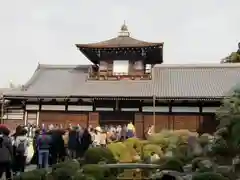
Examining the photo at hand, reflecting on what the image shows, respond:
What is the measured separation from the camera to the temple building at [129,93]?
1211 inches

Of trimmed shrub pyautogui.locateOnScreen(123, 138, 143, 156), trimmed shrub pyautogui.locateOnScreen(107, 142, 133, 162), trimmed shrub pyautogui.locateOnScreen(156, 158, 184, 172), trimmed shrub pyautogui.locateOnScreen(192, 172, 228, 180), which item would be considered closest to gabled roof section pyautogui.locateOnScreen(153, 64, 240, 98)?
trimmed shrub pyautogui.locateOnScreen(123, 138, 143, 156)

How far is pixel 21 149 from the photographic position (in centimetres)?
1384

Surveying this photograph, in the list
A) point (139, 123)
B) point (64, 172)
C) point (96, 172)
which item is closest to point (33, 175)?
point (64, 172)

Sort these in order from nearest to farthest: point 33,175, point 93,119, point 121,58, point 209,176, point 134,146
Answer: point 209,176 → point 33,175 → point 134,146 → point 93,119 → point 121,58

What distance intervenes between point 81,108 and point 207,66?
1064 centimetres

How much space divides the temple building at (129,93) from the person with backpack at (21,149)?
54.7 ft

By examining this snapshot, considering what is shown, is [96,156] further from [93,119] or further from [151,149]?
[93,119]

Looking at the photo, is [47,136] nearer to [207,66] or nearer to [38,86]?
[38,86]

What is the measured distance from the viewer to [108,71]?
1372 inches

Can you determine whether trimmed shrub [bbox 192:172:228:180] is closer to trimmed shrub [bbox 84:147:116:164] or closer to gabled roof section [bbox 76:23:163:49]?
trimmed shrub [bbox 84:147:116:164]

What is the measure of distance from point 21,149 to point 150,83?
66.3 ft

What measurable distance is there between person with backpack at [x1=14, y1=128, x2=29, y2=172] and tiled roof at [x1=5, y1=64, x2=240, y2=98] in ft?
54.9

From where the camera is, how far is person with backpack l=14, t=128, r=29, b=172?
13844 mm

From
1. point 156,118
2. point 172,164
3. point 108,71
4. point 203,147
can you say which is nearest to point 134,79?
point 108,71
